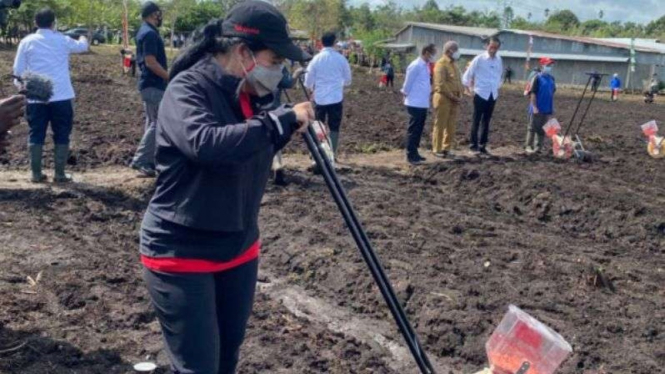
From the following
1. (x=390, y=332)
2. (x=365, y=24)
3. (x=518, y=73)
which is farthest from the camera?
(x=365, y=24)

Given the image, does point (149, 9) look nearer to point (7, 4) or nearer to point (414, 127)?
point (7, 4)

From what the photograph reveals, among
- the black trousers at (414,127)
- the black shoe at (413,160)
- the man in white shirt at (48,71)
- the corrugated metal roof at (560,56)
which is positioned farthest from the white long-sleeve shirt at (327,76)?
the corrugated metal roof at (560,56)

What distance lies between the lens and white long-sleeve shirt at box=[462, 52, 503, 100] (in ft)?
39.9

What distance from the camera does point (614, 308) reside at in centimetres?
564

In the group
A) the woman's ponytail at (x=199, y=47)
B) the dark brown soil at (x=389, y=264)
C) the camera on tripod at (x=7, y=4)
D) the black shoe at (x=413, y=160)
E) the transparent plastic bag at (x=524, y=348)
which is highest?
the camera on tripod at (x=7, y=4)

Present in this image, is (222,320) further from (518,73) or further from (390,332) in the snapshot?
(518,73)

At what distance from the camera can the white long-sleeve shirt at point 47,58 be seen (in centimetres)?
802

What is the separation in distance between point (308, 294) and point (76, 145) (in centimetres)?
647

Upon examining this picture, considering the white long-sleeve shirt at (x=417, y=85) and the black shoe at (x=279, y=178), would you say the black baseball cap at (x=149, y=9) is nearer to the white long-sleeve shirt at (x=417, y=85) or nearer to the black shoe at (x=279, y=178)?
the black shoe at (x=279, y=178)

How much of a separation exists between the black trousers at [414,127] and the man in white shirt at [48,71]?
15.9ft

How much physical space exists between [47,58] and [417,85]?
16.9 feet

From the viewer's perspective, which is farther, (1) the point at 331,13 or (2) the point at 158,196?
(1) the point at 331,13

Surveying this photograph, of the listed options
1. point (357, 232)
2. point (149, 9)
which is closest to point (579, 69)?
point (149, 9)

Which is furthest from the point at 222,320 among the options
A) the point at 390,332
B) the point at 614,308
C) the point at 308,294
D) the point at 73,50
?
the point at 73,50
